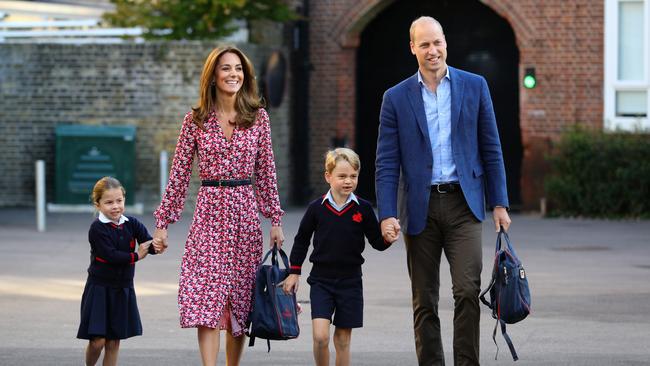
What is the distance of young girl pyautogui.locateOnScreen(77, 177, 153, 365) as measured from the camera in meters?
7.65

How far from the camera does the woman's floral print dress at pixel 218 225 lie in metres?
7.53

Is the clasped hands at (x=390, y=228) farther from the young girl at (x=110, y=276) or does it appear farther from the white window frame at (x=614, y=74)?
the white window frame at (x=614, y=74)

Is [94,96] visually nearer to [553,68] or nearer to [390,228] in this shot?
[553,68]

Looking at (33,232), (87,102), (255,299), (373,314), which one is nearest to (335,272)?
(255,299)

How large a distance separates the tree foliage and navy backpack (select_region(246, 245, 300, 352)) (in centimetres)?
1317

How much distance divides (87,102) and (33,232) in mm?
3807

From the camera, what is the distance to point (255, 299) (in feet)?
24.6

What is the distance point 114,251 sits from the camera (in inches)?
301

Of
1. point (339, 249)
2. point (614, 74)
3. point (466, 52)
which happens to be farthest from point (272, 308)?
point (466, 52)

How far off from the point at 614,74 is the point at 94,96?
7.62 m

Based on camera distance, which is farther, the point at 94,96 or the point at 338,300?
the point at 94,96

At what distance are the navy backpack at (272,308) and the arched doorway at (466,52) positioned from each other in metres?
14.9

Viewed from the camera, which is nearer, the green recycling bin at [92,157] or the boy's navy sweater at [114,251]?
the boy's navy sweater at [114,251]

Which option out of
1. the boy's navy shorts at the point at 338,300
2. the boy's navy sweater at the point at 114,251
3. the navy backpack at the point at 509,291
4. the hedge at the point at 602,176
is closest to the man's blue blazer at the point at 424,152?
the navy backpack at the point at 509,291
